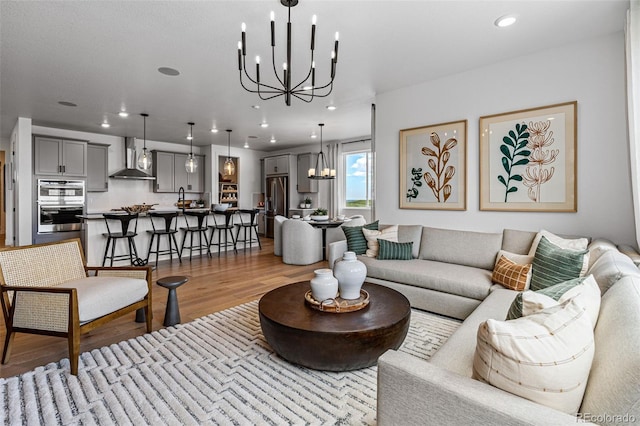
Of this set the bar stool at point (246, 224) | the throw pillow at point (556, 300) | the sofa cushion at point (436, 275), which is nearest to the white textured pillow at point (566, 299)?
the throw pillow at point (556, 300)

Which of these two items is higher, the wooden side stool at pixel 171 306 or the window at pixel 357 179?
the window at pixel 357 179

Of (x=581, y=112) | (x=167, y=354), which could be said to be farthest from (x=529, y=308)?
(x=581, y=112)

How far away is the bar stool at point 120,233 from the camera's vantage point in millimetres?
4980

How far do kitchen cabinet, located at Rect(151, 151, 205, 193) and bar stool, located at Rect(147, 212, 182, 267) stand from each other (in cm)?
256

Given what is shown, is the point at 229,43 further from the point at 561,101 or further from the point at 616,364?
the point at 616,364

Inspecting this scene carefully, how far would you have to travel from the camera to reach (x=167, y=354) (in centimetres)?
239

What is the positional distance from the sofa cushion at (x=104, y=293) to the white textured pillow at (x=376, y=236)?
97.7 inches

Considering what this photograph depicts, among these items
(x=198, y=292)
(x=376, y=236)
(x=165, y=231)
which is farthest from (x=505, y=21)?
(x=165, y=231)

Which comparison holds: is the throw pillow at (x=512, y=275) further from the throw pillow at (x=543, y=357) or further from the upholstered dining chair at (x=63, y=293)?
the upholstered dining chair at (x=63, y=293)

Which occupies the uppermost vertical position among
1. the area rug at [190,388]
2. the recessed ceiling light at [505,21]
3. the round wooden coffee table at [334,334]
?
the recessed ceiling light at [505,21]

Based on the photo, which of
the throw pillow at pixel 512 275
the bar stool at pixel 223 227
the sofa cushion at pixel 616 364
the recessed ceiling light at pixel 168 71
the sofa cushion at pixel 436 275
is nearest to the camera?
the sofa cushion at pixel 616 364

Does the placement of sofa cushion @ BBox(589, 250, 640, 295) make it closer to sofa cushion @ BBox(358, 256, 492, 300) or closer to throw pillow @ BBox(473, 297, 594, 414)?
throw pillow @ BBox(473, 297, 594, 414)

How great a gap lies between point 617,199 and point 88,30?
5.06 meters

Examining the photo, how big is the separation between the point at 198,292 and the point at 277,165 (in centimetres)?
584
